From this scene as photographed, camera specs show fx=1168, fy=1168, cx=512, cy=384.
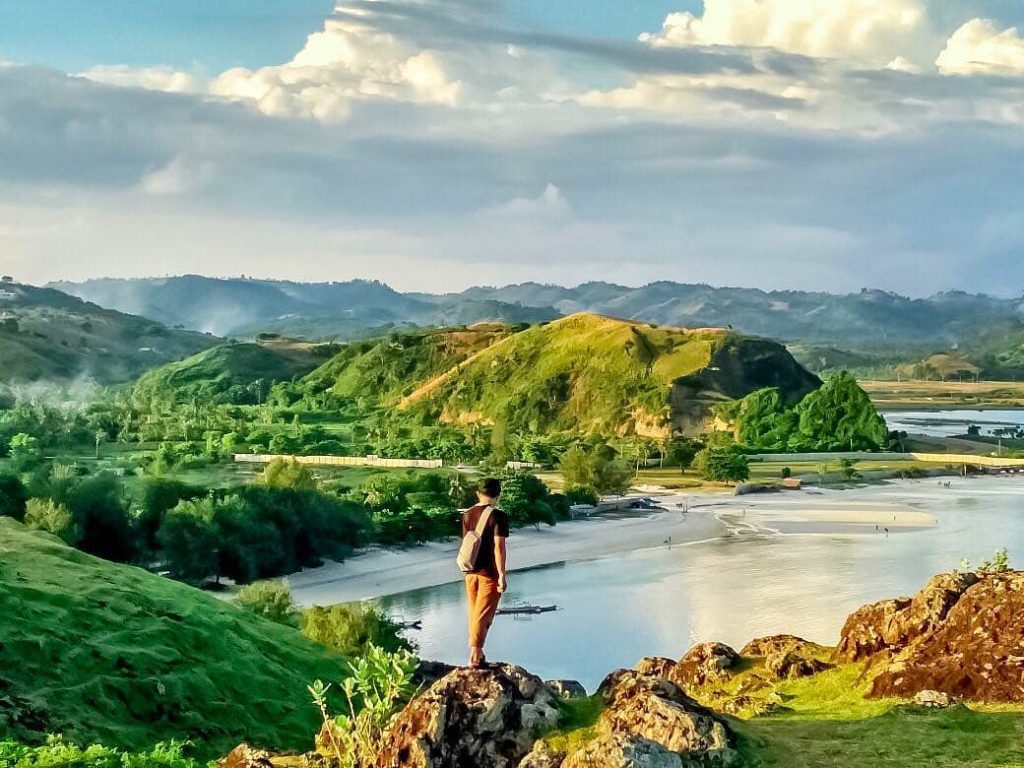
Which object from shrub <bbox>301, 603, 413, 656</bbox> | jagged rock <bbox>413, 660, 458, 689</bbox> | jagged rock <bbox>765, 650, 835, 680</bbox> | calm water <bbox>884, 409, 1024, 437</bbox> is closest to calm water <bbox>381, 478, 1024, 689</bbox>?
shrub <bbox>301, 603, 413, 656</bbox>

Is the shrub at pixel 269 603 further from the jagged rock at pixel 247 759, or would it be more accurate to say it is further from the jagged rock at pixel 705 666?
the jagged rock at pixel 247 759

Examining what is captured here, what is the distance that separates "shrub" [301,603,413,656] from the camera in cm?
3348

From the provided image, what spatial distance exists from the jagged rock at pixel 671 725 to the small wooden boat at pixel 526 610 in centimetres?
3986

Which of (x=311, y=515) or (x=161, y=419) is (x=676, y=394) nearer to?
(x=161, y=419)

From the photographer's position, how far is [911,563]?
210 ft

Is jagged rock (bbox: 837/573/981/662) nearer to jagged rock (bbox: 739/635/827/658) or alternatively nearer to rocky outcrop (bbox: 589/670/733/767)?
jagged rock (bbox: 739/635/827/658)

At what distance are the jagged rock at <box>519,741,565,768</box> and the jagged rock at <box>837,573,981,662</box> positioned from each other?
7.31m

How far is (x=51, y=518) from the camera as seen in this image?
48594 mm

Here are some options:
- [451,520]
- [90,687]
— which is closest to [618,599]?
[451,520]

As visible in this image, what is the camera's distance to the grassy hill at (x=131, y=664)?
20156 mm

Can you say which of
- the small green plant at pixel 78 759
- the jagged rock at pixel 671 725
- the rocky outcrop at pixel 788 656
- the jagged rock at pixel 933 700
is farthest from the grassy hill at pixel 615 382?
the jagged rock at pixel 671 725

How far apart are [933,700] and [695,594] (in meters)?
43.6

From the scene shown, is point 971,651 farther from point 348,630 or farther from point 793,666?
point 348,630

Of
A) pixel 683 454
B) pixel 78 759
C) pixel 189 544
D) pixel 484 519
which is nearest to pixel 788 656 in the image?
pixel 484 519
